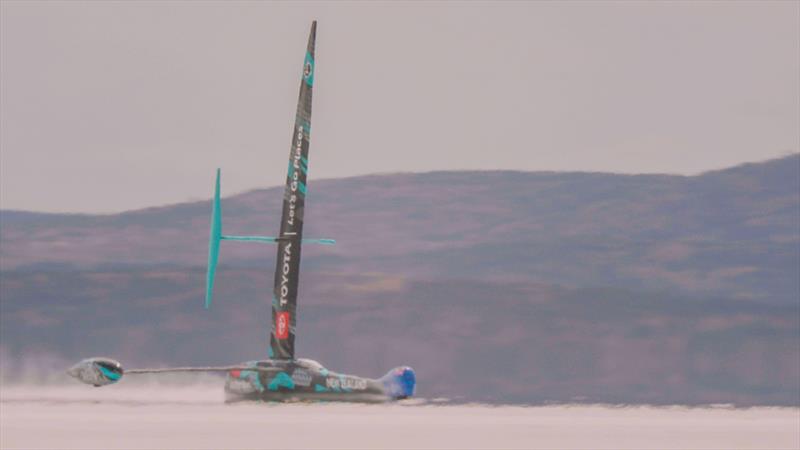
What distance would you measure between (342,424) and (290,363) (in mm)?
10205

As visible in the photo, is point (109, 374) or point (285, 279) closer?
point (109, 374)

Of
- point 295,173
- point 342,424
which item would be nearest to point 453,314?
point 295,173

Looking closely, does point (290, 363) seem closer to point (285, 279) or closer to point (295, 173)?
point (285, 279)

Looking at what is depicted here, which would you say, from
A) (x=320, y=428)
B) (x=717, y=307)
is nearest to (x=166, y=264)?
(x=717, y=307)

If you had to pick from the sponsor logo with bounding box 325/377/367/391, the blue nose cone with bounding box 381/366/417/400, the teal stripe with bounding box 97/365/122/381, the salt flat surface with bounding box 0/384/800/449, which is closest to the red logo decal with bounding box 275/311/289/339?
the sponsor logo with bounding box 325/377/367/391

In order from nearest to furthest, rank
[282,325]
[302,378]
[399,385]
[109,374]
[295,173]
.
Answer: [399,385] < [109,374] < [302,378] < [282,325] < [295,173]

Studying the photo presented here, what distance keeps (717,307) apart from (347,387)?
91.6 m

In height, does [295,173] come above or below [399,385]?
above

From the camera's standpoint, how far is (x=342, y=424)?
6969 centimetres

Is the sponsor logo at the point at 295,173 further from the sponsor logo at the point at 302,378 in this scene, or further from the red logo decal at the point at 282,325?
the sponsor logo at the point at 302,378

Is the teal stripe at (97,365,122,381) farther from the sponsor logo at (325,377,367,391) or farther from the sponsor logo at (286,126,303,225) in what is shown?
the sponsor logo at (286,126,303,225)

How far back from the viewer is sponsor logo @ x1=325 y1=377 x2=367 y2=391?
255 feet

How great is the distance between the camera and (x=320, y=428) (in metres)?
67.4

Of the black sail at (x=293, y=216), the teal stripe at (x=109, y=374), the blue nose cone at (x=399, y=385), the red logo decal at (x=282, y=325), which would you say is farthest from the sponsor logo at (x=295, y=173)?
the teal stripe at (x=109, y=374)
